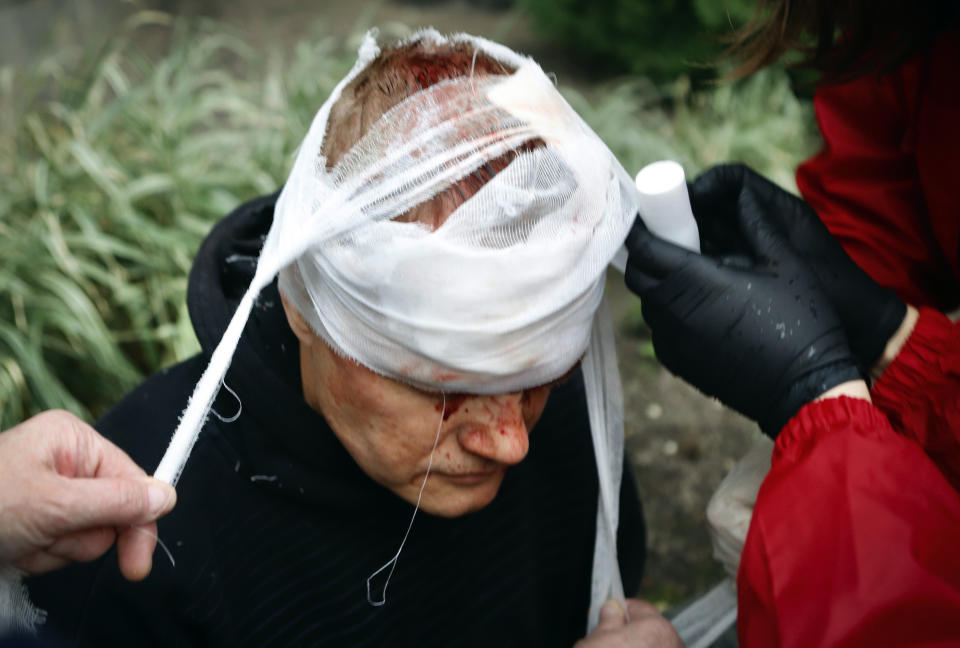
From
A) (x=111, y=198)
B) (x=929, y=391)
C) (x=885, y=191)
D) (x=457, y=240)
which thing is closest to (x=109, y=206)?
(x=111, y=198)

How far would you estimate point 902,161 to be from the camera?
1939 mm

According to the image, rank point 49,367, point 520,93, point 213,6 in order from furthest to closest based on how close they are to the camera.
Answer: point 213,6
point 49,367
point 520,93

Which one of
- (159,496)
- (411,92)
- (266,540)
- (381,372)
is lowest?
(266,540)

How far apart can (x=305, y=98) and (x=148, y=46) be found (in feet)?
7.99

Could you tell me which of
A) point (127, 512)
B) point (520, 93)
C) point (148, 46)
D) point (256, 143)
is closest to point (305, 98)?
point (256, 143)

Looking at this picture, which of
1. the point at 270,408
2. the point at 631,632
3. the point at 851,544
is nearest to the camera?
the point at 851,544

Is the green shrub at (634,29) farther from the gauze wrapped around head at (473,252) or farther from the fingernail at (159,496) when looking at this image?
the fingernail at (159,496)

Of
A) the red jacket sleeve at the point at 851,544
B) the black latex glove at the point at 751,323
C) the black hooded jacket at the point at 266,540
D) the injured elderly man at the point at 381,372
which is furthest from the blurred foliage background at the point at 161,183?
the black hooded jacket at the point at 266,540

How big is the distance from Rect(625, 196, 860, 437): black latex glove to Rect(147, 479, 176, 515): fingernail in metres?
0.89

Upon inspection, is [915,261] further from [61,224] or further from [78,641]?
[61,224]

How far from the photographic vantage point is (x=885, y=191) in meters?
1.92

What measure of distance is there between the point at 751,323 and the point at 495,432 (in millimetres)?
506

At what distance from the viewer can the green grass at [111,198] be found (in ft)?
10.0

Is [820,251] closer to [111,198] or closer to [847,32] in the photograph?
[847,32]
